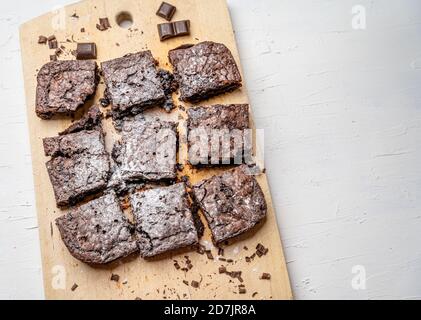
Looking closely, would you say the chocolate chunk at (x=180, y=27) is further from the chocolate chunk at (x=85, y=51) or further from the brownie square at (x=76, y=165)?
the brownie square at (x=76, y=165)

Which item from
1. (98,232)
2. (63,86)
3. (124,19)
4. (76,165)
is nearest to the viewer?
(98,232)


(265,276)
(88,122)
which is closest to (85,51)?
(88,122)

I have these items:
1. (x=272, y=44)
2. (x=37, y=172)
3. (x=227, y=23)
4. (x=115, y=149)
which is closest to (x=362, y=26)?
(x=272, y=44)

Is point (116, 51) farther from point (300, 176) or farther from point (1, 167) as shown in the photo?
point (300, 176)

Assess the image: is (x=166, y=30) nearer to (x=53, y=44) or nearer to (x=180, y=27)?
(x=180, y=27)

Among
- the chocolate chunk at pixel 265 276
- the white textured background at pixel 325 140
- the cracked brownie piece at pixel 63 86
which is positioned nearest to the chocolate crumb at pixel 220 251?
the chocolate chunk at pixel 265 276

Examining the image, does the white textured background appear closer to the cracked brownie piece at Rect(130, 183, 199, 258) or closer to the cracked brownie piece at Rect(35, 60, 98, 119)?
the cracked brownie piece at Rect(35, 60, 98, 119)
